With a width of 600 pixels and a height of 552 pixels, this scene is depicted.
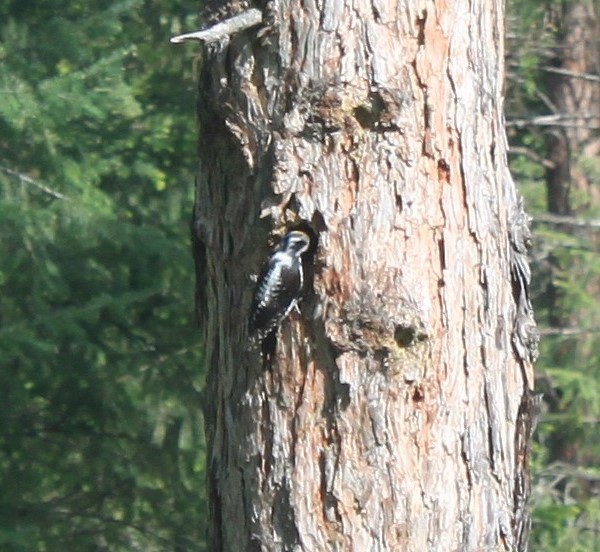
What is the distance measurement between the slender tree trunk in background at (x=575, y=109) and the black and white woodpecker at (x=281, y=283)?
712 cm

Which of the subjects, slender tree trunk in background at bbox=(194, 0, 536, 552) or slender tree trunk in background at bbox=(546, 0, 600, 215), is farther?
slender tree trunk in background at bbox=(546, 0, 600, 215)

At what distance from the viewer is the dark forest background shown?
6.48 metres

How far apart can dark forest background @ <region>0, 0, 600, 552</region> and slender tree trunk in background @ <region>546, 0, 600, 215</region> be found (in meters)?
0.05

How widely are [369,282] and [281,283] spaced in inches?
7.2

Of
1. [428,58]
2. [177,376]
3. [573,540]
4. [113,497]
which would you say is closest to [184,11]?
[177,376]

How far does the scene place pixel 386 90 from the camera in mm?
2576

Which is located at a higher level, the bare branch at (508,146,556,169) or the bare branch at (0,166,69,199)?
the bare branch at (0,166,69,199)

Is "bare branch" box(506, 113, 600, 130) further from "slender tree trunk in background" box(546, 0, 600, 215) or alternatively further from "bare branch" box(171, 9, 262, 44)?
"bare branch" box(171, 9, 262, 44)

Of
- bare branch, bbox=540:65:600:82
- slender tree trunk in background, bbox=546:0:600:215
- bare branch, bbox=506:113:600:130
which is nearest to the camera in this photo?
bare branch, bbox=506:113:600:130

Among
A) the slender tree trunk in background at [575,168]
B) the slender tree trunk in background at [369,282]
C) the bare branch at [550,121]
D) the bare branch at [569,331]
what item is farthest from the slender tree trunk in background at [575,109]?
the slender tree trunk in background at [369,282]

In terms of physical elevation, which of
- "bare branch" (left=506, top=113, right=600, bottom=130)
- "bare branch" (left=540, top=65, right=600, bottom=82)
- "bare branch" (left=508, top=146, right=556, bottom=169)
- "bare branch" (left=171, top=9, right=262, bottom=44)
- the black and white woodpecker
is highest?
"bare branch" (left=171, top=9, right=262, bottom=44)

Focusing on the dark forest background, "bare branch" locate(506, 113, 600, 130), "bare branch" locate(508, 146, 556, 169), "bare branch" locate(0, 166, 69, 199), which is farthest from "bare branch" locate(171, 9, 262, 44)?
"bare branch" locate(508, 146, 556, 169)

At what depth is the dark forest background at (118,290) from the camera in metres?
6.48

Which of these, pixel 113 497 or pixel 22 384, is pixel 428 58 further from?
pixel 113 497
